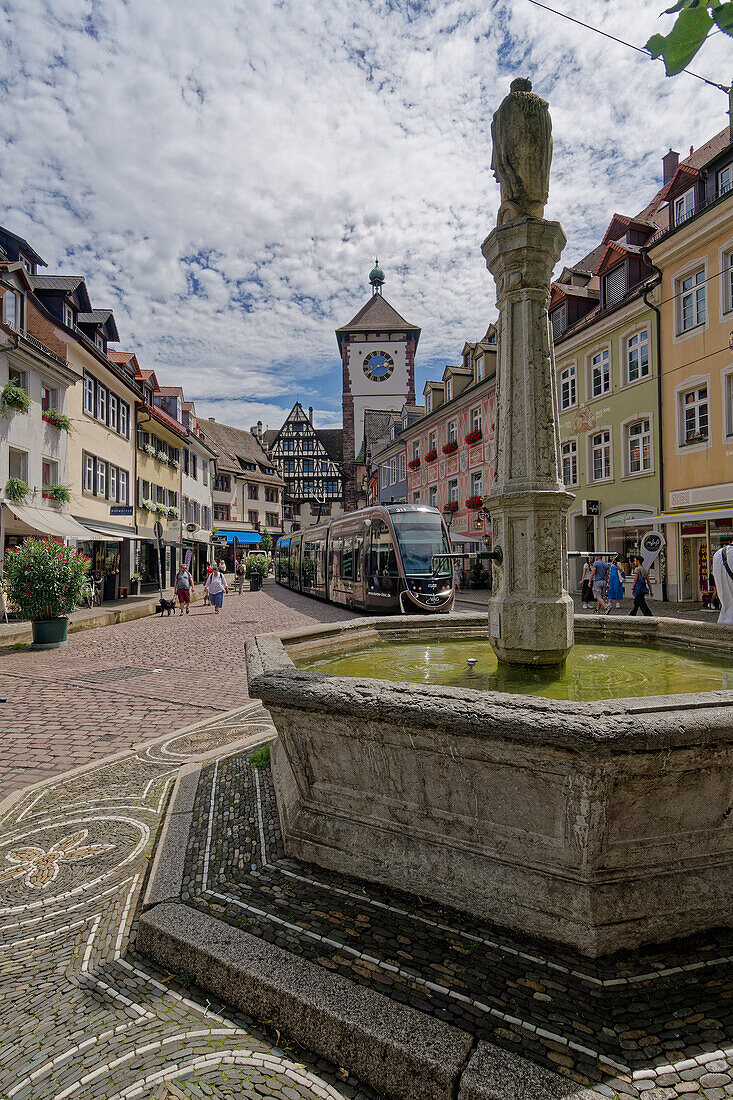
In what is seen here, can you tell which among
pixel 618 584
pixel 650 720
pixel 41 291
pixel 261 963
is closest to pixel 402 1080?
pixel 261 963

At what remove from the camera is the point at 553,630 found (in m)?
3.89

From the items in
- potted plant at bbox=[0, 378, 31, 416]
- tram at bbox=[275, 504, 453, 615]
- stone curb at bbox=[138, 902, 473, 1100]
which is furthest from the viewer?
potted plant at bbox=[0, 378, 31, 416]

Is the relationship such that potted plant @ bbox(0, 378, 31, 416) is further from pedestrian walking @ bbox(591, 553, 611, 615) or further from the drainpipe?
the drainpipe

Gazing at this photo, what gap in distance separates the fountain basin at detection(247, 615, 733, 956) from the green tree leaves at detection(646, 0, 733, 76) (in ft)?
6.55

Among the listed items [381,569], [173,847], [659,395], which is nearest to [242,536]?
[381,569]

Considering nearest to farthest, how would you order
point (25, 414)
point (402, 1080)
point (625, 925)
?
point (402, 1080) < point (625, 925) < point (25, 414)

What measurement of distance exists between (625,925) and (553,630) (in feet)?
5.85

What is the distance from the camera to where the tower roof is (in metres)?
66.1

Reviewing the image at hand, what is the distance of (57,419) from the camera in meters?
18.8

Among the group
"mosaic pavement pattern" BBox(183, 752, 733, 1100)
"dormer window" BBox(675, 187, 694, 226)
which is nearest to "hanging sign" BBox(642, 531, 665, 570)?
"dormer window" BBox(675, 187, 694, 226)

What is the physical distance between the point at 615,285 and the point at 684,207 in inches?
133

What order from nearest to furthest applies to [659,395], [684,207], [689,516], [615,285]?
[689,516] → [684,207] → [659,395] → [615,285]

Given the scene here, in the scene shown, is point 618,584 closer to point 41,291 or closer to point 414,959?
point 414,959

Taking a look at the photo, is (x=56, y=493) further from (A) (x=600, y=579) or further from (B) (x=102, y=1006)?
(B) (x=102, y=1006)
